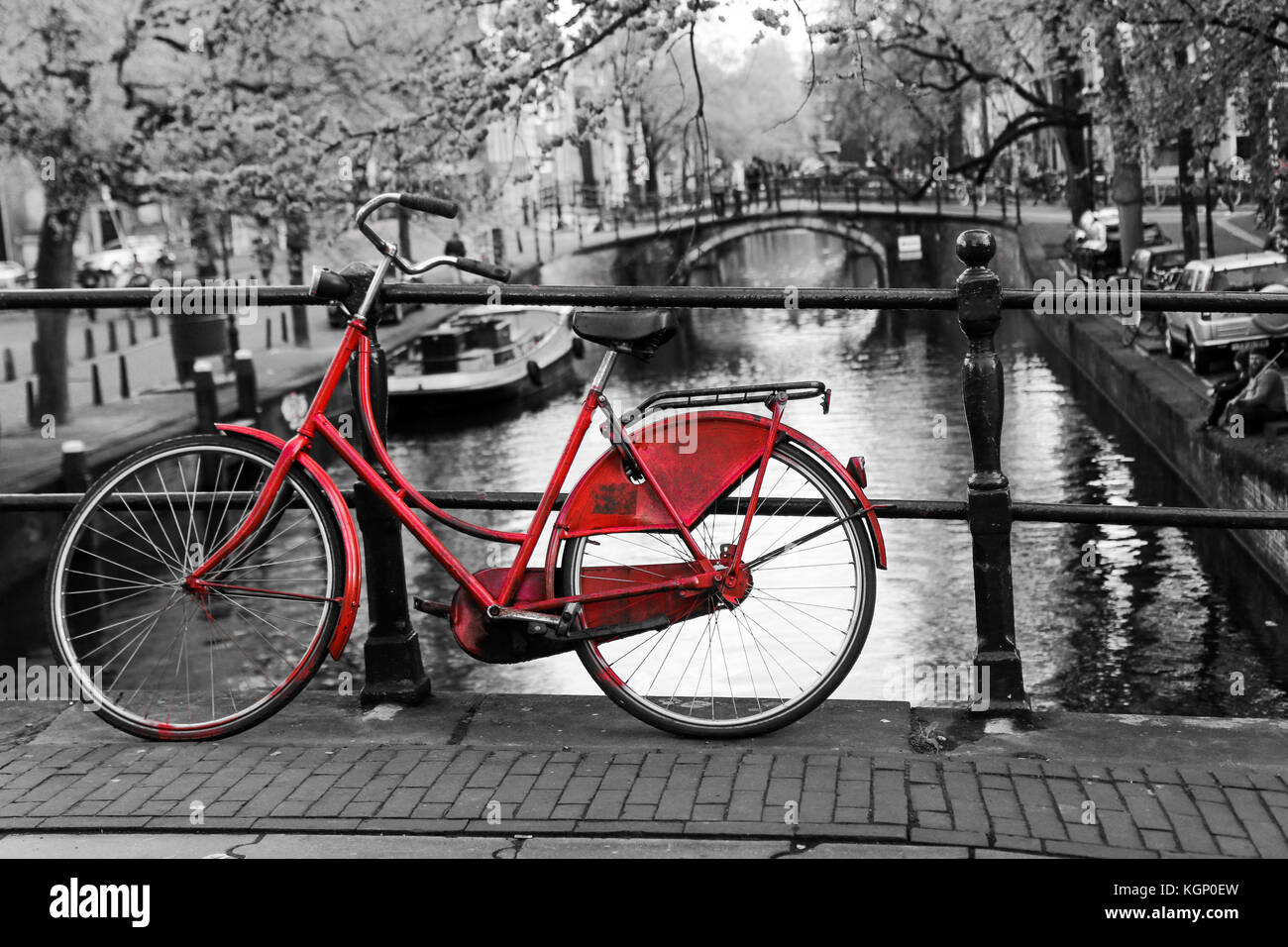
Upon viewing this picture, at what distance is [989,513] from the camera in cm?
398

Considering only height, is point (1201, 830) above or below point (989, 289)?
below

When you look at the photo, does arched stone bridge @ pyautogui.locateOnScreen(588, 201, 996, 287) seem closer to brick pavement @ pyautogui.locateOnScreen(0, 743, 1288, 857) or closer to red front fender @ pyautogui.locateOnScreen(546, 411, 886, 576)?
red front fender @ pyautogui.locateOnScreen(546, 411, 886, 576)

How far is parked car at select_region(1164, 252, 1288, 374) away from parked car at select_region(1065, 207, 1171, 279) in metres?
13.3

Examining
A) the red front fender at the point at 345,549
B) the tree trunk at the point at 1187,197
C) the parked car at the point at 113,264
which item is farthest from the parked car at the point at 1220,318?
the parked car at the point at 113,264

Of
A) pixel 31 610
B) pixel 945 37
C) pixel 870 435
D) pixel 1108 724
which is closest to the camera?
pixel 1108 724

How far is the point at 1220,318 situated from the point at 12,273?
3222cm

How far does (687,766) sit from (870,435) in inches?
753

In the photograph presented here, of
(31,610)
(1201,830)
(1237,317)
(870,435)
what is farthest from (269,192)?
(1201,830)

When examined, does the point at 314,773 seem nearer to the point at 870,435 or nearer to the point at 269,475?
the point at 269,475

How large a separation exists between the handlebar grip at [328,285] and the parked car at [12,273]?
37408mm

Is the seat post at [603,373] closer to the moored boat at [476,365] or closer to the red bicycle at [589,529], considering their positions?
the red bicycle at [589,529]

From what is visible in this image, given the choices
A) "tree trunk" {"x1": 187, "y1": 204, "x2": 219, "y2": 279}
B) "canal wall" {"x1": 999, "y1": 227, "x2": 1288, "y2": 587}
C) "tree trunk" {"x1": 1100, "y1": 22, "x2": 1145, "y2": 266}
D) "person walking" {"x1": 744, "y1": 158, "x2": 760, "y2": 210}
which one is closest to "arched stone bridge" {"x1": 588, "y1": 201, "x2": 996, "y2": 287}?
"person walking" {"x1": 744, "y1": 158, "x2": 760, "y2": 210}

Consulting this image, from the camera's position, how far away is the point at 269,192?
16.2 metres
